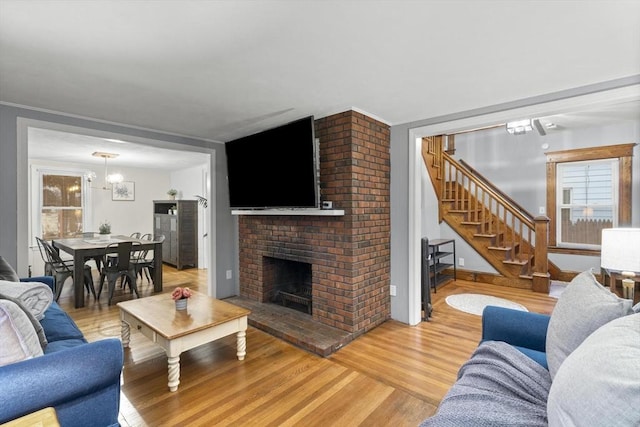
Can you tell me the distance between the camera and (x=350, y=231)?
2.88 metres

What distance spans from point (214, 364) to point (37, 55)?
243 cm

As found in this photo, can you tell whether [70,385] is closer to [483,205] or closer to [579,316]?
[579,316]

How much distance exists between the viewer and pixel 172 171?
24.3 ft

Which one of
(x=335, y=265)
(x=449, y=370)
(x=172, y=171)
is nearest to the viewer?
(x=449, y=370)

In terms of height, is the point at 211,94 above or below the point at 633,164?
above

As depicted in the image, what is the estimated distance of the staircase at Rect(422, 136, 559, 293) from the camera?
4582mm

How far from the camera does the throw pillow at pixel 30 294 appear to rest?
169 centimetres

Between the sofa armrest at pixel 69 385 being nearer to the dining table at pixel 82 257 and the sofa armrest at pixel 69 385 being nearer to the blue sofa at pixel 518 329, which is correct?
the blue sofa at pixel 518 329

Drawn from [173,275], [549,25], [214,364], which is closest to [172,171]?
[173,275]

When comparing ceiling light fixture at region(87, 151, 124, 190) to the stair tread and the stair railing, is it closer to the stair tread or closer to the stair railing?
the stair railing

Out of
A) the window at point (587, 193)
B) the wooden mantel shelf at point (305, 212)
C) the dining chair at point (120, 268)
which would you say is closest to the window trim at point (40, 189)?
the dining chair at point (120, 268)

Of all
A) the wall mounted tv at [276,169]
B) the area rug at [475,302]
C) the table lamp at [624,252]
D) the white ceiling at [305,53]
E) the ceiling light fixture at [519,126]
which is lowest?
the area rug at [475,302]

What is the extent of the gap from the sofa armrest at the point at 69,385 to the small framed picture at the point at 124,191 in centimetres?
641

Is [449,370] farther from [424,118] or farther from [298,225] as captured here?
[424,118]
